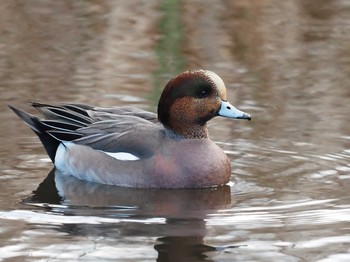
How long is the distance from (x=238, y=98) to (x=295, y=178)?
1.86m

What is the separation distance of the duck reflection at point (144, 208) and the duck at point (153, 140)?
0.09 meters

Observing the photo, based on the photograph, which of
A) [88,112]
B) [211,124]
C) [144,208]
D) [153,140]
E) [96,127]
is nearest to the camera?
[144,208]

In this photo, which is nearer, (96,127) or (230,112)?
(230,112)

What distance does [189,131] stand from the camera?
8344 mm

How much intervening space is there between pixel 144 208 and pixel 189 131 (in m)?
0.98

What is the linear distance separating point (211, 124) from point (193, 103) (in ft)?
3.53

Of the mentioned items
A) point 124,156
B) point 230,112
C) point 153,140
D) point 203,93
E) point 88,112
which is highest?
point 203,93

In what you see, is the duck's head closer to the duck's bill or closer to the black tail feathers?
the duck's bill

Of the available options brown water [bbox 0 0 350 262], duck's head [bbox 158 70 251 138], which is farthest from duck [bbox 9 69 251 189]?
brown water [bbox 0 0 350 262]

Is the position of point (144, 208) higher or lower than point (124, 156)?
lower

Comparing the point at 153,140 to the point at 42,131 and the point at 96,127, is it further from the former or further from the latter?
the point at 42,131

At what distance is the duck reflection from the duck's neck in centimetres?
45

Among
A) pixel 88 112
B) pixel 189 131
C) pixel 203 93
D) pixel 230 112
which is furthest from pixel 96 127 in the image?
pixel 230 112

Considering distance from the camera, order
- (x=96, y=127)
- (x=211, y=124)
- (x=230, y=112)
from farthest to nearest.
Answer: (x=211, y=124) < (x=96, y=127) < (x=230, y=112)
